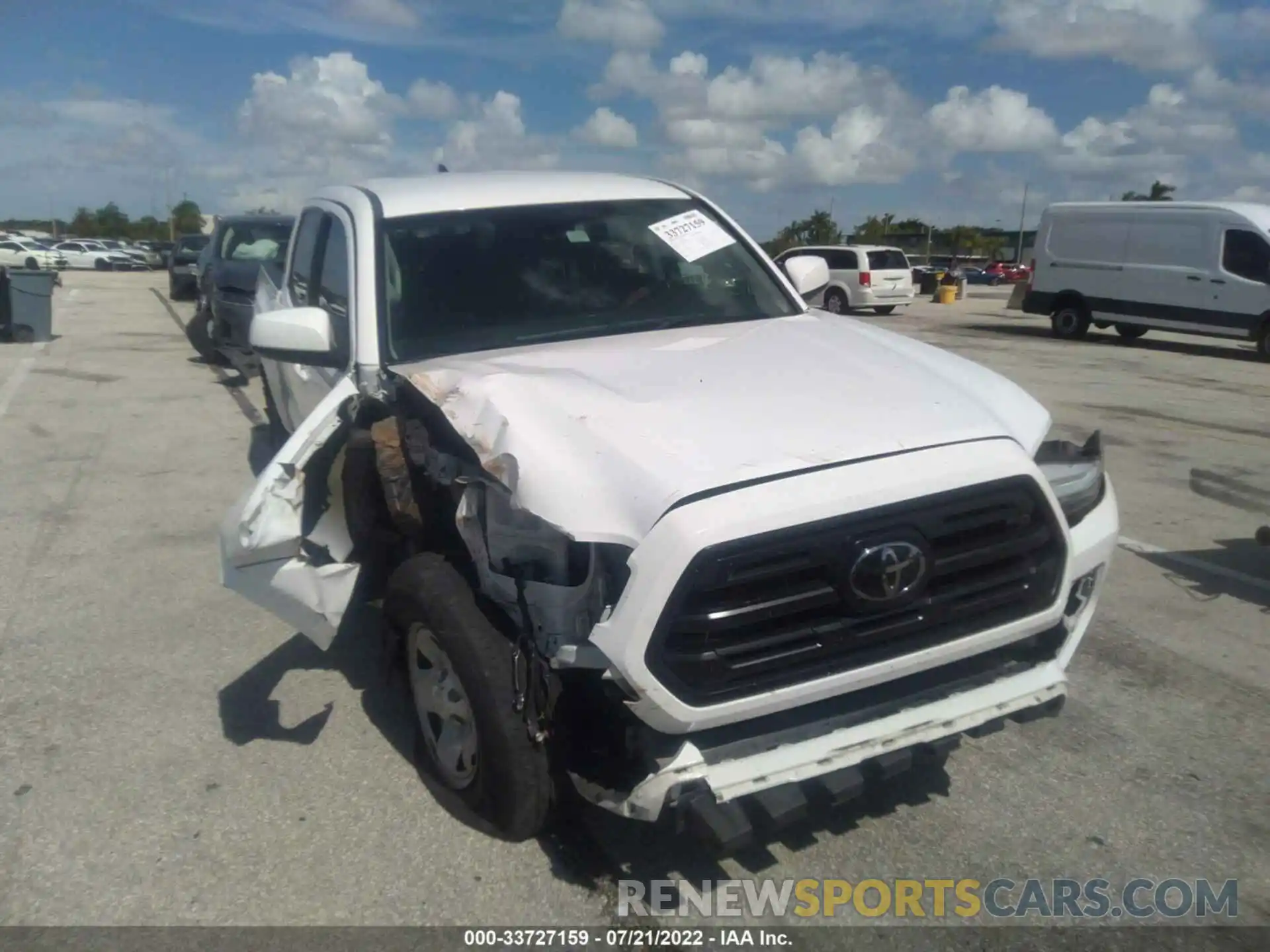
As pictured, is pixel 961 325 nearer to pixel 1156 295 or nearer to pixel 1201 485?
pixel 1156 295

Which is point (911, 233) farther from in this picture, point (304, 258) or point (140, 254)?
point (304, 258)

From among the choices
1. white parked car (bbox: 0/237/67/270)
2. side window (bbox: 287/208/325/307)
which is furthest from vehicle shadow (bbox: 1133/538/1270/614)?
white parked car (bbox: 0/237/67/270)

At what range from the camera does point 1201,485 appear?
25.5 ft

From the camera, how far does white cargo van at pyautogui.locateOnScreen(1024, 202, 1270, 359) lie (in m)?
17.2

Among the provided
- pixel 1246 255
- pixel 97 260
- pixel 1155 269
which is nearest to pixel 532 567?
pixel 1246 255

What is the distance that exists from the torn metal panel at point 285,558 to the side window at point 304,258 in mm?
2109

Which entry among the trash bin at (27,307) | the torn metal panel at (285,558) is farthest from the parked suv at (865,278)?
the torn metal panel at (285,558)

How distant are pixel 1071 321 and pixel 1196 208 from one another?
304 cm

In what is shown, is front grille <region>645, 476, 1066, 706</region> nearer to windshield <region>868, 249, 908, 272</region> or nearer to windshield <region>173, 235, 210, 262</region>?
windshield <region>868, 249, 908, 272</region>

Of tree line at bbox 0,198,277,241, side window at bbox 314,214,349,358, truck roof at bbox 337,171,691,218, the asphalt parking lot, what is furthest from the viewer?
tree line at bbox 0,198,277,241

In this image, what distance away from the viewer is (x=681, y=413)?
2.98m

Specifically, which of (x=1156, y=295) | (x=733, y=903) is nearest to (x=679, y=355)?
(x=733, y=903)

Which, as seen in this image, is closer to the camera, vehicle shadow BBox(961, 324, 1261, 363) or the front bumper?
the front bumper

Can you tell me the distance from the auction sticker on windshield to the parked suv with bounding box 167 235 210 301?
21.8m
